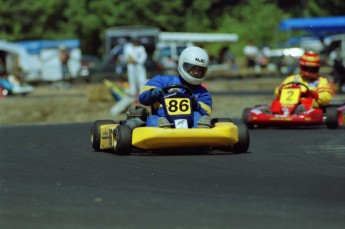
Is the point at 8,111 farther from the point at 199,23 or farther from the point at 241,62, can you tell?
the point at 199,23

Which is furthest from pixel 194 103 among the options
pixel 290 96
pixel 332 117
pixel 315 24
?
pixel 315 24

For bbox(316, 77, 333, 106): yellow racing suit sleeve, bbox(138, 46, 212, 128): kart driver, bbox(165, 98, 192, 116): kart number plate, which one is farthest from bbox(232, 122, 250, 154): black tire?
bbox(316, 77, 333, 106): yellow racing suit sleeve

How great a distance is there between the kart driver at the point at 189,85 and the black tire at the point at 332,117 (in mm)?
3424

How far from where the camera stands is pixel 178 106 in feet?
34.8

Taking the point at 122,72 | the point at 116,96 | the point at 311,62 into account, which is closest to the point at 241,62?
the point at 122,72

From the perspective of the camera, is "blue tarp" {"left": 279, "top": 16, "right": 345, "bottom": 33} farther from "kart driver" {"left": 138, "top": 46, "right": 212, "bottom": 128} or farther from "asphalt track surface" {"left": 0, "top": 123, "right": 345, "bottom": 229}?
"kart driver" {"left": 138, "top": 46, "right": 212, "bottom": 128}

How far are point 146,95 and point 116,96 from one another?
13953 mm

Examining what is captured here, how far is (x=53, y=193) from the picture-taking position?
748cm

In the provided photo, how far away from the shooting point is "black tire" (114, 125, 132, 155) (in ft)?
33.9

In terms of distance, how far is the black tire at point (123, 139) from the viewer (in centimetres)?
1034

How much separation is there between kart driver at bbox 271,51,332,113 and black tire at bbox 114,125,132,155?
4776mm

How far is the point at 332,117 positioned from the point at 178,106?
Result: 13.9 feet

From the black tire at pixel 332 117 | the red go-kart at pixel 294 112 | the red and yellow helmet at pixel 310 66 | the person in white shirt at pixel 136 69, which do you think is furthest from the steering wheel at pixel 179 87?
the person in white shirt at pixel 136 69

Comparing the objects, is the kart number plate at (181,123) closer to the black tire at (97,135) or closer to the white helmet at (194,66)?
the white helmet at (194,66)
